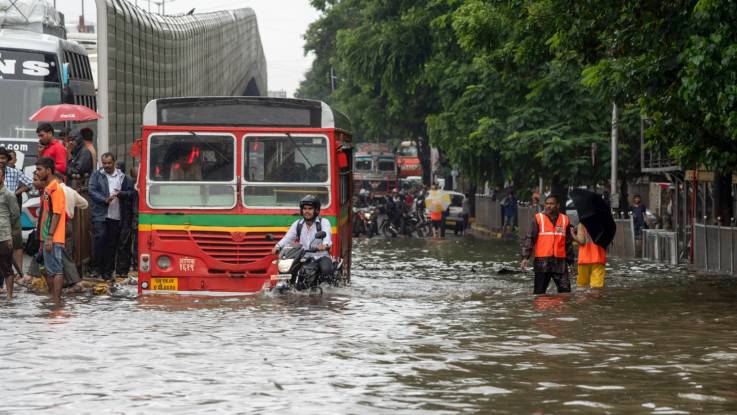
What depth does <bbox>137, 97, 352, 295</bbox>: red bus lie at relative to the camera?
17.9 metres

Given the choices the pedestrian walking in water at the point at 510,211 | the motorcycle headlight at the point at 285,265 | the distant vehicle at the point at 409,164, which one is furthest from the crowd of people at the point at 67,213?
the distant vehicle at the point at 409,164

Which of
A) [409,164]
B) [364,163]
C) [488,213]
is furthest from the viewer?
[409,164]

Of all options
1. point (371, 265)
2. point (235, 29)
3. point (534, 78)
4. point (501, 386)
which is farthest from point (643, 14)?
point (235, 29)

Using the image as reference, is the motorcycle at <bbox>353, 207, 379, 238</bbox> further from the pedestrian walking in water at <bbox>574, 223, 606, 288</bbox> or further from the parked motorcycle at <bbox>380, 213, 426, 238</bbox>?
the pedestrian walking in water at <bbox>574, 223, 606, 288</bbox>

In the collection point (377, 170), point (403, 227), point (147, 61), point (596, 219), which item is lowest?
point (403, 227)

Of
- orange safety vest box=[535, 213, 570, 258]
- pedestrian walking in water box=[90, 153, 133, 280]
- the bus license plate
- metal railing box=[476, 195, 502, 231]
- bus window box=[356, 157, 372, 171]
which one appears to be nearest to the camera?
the bus license plate

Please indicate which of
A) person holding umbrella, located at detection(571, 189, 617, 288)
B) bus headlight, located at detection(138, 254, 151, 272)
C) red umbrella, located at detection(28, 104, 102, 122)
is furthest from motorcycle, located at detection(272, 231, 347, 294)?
red umbrella, located at detection(28, 104, 102, 122)

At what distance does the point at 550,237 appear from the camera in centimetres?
1883

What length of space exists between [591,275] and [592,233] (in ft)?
2.41

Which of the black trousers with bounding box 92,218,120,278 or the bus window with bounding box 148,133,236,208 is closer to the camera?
the bus window with bounding box 148,133,236,208

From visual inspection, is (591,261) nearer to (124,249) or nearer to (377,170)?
(124,249)

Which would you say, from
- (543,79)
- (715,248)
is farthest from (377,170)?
(715,248)

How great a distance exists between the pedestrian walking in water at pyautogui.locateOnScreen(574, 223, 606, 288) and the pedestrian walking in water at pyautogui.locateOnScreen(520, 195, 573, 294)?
18.5 inches

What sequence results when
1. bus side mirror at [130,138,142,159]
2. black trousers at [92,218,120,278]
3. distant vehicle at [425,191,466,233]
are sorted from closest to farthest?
bus side mirror at [130,138,142,159] → black trousers at [92,218,120,278] → distant vehicle at [425,191,466,233]
